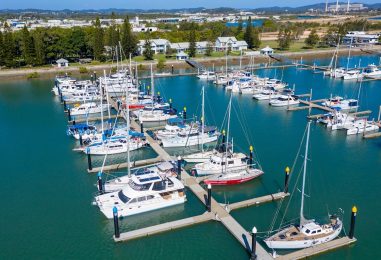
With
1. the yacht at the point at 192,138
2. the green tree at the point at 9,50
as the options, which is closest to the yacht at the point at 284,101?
the yacht at the point at 192,138

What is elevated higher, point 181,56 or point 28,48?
point 28,48

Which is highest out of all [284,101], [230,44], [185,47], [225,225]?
[230,44]

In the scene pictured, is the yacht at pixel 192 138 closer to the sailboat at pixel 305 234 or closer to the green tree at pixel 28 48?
the sailboat at pixel 305 234

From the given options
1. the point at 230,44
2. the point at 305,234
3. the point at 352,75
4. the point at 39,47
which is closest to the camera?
the point at 305,234

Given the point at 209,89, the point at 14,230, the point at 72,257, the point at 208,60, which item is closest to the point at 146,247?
the point at 72,257

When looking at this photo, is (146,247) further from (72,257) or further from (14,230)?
(14,230)

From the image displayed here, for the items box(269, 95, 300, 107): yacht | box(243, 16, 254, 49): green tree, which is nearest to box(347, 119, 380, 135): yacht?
box(269, 95, 300, 107): yacht

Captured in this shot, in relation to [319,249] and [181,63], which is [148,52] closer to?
[181,63]

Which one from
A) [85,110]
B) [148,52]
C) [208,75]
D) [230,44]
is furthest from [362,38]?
[85,110]
